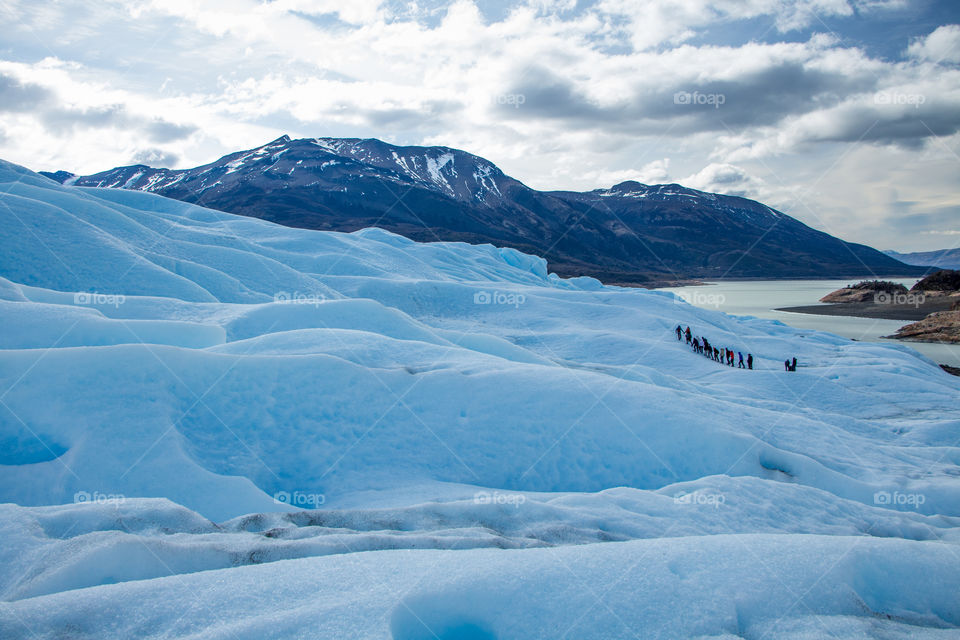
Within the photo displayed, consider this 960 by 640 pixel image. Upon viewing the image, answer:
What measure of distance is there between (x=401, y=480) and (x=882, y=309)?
7919 cm

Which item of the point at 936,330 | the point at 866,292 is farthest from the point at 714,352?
the point at 866,292

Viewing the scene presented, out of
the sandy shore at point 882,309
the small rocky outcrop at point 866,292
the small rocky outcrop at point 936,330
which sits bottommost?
the small rocky outcrop at point 936,330

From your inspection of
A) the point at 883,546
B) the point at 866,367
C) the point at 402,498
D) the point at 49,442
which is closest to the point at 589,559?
the point at 883,546

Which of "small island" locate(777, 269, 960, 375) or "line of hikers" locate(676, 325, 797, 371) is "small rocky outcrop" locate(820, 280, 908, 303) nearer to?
"small island" locate(777, 269, 960, 375)

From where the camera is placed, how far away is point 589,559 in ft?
14.7

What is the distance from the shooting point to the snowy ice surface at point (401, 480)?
3.95 meters

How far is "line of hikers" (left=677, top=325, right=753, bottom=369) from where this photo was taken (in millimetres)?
22547

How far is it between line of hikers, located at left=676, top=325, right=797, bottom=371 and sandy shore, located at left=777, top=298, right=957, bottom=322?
45293 mm

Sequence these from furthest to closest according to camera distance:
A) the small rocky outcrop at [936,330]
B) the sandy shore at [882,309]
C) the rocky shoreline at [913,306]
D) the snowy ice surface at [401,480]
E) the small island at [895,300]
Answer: the small island at [895,300], the sandy shore at [882,309], the rocky shoreline at [913,306], the small rocky outcrop at [936,330], the snowy ice surface at [401,480]

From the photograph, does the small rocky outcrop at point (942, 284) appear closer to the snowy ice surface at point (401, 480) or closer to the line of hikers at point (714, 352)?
the line of hikers at point (714, 352)

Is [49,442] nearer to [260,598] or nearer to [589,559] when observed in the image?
[260,598]

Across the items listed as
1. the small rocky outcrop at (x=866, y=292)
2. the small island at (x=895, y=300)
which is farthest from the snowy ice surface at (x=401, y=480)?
the small rocky outcrop at (x=866, y=292)

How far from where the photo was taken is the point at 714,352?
75.3 ft

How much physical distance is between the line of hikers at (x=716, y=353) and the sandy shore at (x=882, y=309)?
45293 millimetres
